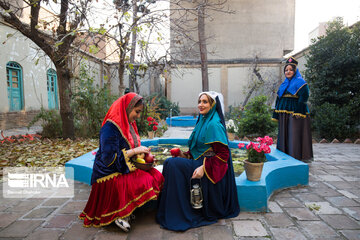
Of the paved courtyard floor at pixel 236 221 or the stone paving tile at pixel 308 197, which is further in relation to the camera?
the stone paving tile at pixel 308 197

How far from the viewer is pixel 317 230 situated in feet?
8.50

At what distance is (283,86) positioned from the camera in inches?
194

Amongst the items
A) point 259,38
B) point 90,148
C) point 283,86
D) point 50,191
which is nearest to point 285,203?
point 283,86

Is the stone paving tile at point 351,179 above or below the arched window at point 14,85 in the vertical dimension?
below

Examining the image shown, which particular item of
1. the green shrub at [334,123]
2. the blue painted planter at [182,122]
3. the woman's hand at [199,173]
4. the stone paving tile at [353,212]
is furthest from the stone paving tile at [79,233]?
the blue painted planter at [182,122]

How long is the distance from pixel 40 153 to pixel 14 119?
234 inches

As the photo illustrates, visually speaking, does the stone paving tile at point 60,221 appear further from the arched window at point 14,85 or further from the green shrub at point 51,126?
the arched window at point 14,85

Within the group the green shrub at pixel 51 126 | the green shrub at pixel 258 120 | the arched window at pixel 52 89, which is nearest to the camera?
the green shrub at pixel 258 120

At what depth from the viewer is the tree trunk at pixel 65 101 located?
7.57 metres

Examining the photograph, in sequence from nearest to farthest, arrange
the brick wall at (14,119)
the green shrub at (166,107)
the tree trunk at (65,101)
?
the tree trunk at (65,101)
the brick wall at (14,119)
the green shrub at (166,107)

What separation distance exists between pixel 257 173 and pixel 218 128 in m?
0.93

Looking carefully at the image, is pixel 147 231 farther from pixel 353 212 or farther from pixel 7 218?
pixel 353 212

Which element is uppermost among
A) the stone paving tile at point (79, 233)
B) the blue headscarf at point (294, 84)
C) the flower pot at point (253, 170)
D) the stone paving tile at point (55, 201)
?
the blue headscarf at point (294, 84)

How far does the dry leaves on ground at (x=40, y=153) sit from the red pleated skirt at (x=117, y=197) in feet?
9.26
